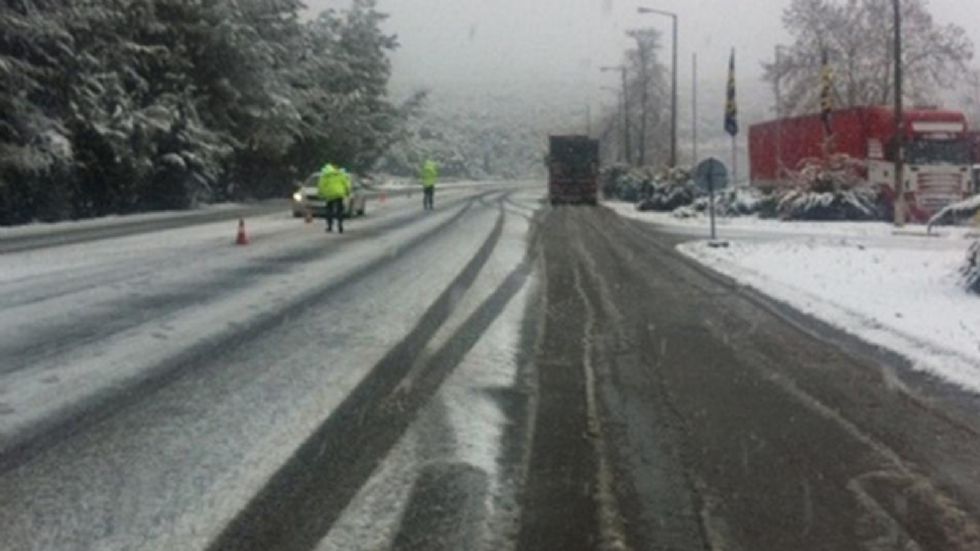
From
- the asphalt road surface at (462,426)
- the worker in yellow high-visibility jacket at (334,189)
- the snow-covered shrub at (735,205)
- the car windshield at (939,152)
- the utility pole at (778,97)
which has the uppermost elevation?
the utility pole at (778,97)

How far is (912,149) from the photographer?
126 ft

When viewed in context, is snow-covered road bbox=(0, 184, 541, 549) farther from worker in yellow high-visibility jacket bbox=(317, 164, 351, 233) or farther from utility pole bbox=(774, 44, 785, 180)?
utility pole bbox=(774, 44, 785, 180)

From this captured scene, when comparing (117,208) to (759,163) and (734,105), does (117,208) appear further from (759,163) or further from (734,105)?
(759,163)

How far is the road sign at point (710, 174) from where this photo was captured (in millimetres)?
26188

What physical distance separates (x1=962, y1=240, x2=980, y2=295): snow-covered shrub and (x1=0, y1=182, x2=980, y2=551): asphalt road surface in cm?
279

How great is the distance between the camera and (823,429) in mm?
7414

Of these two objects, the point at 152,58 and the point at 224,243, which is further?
the point at 152,58

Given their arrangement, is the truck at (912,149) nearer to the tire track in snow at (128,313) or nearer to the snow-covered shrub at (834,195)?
the snow-covered shrub at (834,195)

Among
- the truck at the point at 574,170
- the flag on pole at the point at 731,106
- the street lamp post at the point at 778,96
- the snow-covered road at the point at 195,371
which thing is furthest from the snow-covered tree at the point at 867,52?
the snow-covered road at the point at 195,371

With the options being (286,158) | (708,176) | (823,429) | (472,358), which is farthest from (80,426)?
(286,158)

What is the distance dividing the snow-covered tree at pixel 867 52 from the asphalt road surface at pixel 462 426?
54470mm

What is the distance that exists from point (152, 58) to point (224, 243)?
21.0 m

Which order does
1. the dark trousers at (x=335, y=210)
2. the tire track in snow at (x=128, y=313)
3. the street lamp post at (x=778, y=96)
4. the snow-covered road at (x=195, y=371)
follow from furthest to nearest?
the street lamp post at (x=778, y=96) → the dark trousers at (x=335, y=210) → the tire track in snow at (x=128, y=313) → the snow-covered road at (x=195, y=371)

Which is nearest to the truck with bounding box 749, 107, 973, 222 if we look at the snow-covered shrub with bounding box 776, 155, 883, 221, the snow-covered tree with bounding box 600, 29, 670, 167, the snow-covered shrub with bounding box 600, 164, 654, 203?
the snow-covered shrub with bounding box 776, 155, 883, 221
